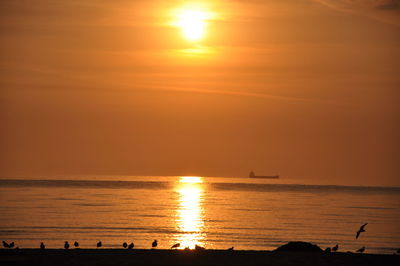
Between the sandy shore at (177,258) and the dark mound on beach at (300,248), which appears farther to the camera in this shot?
the dark mound on beach at (300,248)

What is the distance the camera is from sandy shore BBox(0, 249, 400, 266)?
28141mm

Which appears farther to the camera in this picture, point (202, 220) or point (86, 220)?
point (202, 220)

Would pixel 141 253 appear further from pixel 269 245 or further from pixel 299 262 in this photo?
pixel 269 245

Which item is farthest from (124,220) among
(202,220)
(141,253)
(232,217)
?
(141,253)

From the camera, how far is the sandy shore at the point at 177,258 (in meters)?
28.1

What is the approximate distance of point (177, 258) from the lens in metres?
29.8

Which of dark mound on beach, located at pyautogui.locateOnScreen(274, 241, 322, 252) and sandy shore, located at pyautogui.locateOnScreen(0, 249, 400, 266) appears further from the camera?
dark mound on beach, located at pyautogui.locateOnScreen(274, 241, 322, 252)

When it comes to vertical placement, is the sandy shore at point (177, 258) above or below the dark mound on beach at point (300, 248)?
below

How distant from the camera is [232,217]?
97.1 m

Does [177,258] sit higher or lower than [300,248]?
lower

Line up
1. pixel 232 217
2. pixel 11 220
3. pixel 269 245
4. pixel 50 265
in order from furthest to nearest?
pixel 232 217 < pixel 11 220 < pixel 269 245 < pixel 50 265

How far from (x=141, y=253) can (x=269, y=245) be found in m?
31.5

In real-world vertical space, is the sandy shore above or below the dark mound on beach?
below

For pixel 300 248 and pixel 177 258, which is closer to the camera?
pixel 177 258
